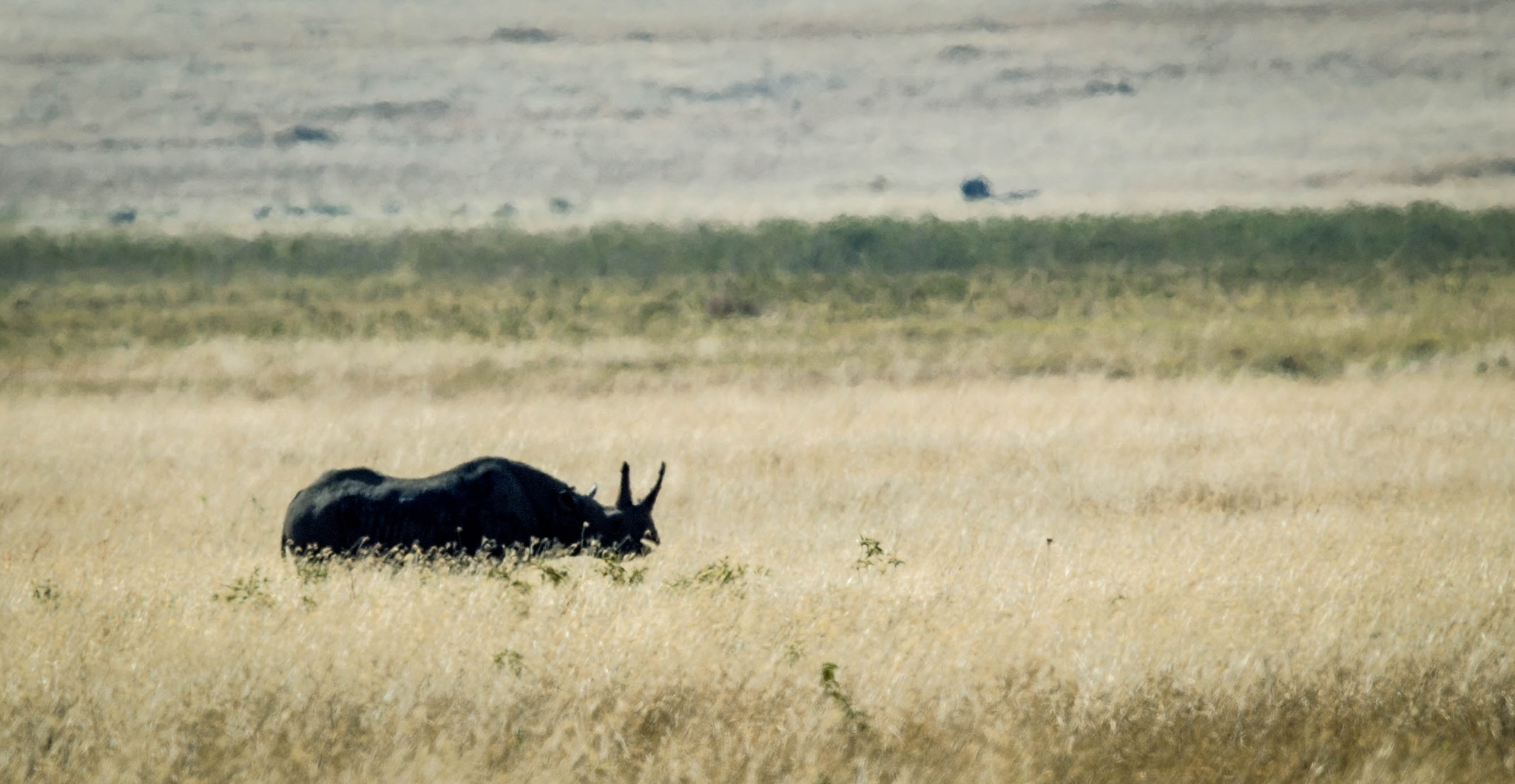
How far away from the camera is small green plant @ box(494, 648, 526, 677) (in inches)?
307

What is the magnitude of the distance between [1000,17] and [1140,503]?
122 meters

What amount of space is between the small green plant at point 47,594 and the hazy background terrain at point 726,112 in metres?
63.5

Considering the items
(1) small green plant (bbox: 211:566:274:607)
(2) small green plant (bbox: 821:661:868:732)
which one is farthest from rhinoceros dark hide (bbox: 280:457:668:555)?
(2) small green plant (bbox: 821:661:868:732)

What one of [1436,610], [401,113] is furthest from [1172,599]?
[401,113]

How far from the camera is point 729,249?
54438 mm

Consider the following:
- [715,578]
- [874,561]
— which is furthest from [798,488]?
[715,578]

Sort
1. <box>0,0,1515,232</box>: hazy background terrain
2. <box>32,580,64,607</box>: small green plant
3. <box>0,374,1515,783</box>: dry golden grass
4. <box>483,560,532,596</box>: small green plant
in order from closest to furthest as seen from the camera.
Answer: <box>0,374,1515,783</box>: dry golden grass
<box>32,580,64,607</box>: small green plant
<box>483,560,532,596</box>: small green plant
<box>0,0,1515,232</box>: hazy background terrain

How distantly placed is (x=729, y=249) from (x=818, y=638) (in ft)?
152

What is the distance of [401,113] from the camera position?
106688 mm

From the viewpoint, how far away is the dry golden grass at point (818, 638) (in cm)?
704

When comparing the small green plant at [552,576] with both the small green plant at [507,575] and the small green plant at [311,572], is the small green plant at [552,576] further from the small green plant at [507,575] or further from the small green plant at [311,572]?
the small green plant at [311,572]

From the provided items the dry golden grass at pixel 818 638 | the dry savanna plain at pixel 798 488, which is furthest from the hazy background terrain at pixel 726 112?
the dry golden grass at pixel 818 638

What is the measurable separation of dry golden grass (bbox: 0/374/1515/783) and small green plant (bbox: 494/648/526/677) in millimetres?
26

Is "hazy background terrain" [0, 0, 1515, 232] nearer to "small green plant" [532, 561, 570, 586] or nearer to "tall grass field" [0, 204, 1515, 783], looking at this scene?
"tall grass field" [0, 204, 1515, 783]
